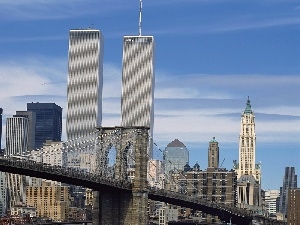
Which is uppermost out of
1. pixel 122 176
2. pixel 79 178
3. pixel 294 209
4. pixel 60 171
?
pixel 60 171

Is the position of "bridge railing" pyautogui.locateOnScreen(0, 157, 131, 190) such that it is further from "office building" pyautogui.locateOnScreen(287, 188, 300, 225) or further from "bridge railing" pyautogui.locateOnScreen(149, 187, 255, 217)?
"office building" pyautogui.locateOnScreen(287, 188, 300, 225)

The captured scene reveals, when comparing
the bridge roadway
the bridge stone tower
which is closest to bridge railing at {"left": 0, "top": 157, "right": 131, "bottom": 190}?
the bridge roadway

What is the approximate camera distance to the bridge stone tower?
100062 mm

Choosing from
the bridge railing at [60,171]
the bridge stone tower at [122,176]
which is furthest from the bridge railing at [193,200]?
the bridge railing at [60,171]

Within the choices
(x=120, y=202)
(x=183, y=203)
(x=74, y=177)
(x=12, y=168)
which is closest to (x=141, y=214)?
(x=120, y=202)

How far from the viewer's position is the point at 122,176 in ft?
343

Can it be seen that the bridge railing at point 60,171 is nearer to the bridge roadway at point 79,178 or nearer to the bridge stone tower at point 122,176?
the bridge roadway at point 79,178

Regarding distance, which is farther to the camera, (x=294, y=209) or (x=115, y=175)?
(x=294, y=209)

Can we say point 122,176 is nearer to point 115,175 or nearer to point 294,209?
point 115,175

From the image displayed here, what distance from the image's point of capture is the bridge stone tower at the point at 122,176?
10006cm

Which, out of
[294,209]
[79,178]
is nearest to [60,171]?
[79,178]

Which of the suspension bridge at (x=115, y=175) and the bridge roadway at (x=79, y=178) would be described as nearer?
the bridge roadway at (x=79, y=178)

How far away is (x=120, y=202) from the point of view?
10138cm

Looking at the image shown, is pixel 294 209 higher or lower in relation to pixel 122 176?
lower
